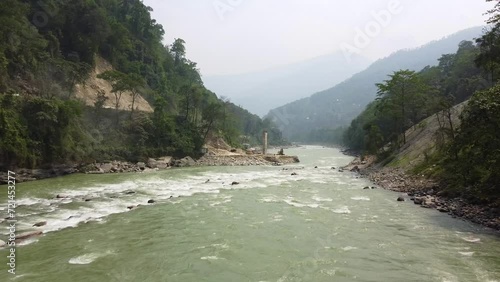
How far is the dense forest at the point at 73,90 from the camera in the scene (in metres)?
32.5

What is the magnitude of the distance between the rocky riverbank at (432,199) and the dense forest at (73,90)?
30.9 m

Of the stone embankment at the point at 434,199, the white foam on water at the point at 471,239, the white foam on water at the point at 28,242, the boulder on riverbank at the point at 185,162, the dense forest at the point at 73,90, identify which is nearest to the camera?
the white foam on water at the point at 28,242

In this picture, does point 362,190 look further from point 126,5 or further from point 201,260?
point 126,5

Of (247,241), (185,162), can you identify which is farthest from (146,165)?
(247,241)

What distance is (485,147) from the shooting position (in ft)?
47.6

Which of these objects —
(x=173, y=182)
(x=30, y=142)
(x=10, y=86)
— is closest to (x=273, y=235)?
(x=173, y=182)

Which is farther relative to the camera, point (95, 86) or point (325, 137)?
point (325, 137)

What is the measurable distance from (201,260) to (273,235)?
12.2 ft

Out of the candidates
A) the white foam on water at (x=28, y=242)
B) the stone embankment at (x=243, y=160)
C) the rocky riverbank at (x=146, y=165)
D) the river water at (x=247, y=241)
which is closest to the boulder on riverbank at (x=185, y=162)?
the rocky riverbank at (x=146, y=165)

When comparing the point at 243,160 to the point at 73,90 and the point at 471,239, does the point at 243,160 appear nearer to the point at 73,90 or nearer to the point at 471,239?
the point at 73,90

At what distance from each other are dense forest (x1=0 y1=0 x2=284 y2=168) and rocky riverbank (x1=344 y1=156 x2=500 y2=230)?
3094 centimetres

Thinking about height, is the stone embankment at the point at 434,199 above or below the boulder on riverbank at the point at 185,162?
below

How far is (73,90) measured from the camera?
47688mm

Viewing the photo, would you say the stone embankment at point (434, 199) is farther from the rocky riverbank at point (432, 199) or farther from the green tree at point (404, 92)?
the green tree at point (404, 92)
